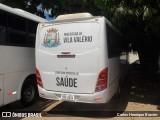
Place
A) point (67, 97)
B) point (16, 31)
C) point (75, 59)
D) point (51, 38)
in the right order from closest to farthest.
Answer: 1. point (75, 59)
2. point (67, 97)
3. point (51, 38)
4. point (16, 31)

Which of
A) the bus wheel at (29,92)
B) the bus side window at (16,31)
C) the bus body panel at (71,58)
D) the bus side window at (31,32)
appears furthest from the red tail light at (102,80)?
the bus side window at (31,32)

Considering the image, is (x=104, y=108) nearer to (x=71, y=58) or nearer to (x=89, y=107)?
(x=89, y=107)

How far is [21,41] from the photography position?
23.6ft

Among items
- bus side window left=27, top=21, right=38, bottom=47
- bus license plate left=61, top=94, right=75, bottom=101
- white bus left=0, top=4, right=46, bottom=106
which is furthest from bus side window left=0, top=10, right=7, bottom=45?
bus license plate left=61, top=94, right=75, bottom=101

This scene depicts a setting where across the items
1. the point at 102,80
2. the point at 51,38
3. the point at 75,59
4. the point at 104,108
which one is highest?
the point at 51,38

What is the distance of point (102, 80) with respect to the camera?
20.1ft

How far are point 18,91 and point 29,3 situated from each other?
8.63 metres

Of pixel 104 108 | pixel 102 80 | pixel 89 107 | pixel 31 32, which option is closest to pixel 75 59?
pixel 102 80

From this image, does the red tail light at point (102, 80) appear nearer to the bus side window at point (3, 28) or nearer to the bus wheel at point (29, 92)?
the bus wheel at point (29, 92)

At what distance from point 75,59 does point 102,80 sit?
97cm

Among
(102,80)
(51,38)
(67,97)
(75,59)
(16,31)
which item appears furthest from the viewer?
(16,31)

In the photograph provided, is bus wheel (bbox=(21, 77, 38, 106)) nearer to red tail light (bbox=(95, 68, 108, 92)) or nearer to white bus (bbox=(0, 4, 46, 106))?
white bus (bbox=(0, 4, 46, 106))

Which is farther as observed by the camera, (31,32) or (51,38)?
(31,32)

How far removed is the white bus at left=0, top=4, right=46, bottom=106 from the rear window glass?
832 millimetres
